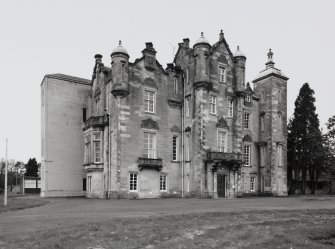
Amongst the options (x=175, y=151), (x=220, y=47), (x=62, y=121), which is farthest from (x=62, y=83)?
(x=220, y=47)

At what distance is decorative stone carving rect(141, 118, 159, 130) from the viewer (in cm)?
3694

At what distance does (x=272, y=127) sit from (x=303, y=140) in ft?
24.6

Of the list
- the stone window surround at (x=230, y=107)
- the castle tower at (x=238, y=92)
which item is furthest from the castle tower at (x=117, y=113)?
the castle tower at (x=238, y=92)

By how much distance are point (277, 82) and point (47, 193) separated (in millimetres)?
33615

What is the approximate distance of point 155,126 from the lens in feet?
124

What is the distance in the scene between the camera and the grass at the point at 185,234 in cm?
1174

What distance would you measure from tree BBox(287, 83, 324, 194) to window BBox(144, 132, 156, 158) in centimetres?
2524

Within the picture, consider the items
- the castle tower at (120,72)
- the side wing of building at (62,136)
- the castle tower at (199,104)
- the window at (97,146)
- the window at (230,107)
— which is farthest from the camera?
the side wing of building at (62,136)

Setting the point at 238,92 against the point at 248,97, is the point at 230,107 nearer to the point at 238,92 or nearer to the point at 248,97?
the point at 238,92

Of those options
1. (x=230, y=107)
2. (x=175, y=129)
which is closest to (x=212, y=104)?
(x=230, y=107)

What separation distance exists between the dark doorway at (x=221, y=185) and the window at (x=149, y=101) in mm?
10503

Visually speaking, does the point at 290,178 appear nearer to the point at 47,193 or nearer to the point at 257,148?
the point at 257,148

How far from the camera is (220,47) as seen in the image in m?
41.1

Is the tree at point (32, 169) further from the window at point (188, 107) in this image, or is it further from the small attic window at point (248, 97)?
the small attic window at point (248, 97)
